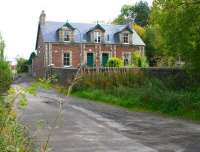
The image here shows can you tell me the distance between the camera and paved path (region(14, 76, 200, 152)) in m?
12.0

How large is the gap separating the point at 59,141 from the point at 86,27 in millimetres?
50333

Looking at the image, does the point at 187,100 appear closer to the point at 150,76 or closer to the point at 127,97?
the point at 127,97

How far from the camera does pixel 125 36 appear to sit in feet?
203

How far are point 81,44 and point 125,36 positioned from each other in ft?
20.5

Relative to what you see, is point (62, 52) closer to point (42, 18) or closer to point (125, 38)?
point (42, 18)

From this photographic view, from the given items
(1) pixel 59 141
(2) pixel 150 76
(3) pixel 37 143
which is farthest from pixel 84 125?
(2) pixel 150 76

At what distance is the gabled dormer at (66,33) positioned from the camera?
5892cm

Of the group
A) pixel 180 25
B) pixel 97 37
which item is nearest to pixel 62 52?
pixel 97 37

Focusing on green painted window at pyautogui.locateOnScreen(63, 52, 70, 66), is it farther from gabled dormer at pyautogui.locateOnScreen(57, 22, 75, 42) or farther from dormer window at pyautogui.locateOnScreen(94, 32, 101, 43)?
dormer window at pyautogui.locateOnScreen(94, 32, 101, 43)

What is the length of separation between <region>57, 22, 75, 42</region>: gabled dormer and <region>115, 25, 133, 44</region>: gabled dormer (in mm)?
6153

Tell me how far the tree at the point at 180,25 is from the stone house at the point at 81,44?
113 ft

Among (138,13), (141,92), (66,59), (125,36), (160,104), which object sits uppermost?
(138,13)

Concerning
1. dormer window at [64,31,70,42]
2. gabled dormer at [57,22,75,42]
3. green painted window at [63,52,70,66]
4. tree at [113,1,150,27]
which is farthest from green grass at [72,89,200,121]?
tree at [113,1,150,27]

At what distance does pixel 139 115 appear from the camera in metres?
20.2
